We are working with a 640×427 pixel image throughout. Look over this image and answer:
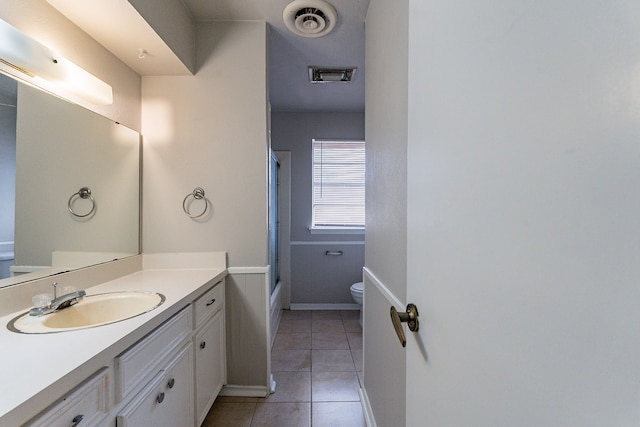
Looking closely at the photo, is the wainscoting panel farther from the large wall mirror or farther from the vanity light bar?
the vanity light bar

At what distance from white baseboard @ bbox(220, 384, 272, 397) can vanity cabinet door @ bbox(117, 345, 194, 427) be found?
525mm

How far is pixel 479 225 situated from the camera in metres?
0.43

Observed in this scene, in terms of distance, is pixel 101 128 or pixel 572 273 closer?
pixel 572 273

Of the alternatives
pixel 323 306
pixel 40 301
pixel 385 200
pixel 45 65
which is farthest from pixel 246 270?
pixel 323 306

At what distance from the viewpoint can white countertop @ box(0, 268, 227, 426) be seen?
0.61 m

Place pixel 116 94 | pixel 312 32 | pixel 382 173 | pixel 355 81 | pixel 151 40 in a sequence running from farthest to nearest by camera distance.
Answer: pixel 355 81
pixel 312 32
pixel 116 94
pixel 151 40
pixel 382 173

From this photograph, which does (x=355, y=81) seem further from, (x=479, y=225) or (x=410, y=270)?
(x=479, y=225)

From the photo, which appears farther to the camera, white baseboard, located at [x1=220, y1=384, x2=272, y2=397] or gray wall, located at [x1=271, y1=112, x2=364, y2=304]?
gray wall, located at [x1=271, y1=112, x2=364, y2=304]

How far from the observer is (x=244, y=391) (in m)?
1.87

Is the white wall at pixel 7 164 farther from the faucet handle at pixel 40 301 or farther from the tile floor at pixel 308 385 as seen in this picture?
the tile floor at pixel 308 385

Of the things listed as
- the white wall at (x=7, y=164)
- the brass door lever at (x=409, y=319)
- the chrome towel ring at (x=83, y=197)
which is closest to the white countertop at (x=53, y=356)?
the white wall at (x=7, y=164)

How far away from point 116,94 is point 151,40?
0.41m

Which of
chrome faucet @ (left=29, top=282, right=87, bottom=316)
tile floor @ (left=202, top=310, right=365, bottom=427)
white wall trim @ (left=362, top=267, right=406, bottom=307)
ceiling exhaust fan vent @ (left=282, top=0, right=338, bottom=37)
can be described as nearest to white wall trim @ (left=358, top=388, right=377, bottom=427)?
tile floor @ (left=202, top=310, right=365, bottom=427)

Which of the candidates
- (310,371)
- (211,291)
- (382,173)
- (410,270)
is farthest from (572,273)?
(310,371)
